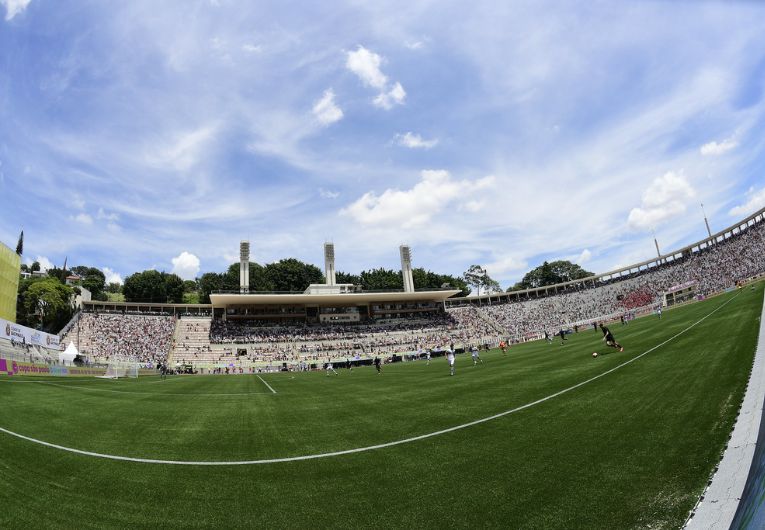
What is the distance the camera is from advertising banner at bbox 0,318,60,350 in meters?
33.9

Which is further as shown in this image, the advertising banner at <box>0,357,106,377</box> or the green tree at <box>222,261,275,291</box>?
the green tree at <box>222,261,275,291</box>

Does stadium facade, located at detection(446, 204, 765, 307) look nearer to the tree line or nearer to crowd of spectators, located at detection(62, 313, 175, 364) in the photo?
the tree line

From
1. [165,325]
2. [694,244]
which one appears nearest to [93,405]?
[165,325]

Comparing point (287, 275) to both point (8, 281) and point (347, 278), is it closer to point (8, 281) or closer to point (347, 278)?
point (347, 278)

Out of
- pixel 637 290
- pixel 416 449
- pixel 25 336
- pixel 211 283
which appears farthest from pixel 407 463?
pixel 211 283

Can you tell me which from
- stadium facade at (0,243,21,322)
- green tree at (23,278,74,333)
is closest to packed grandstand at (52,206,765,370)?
stadium facade at (0,243,21,322)

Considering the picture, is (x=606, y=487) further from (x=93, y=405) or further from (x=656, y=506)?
(x=93, y=405)

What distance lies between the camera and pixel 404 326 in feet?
241

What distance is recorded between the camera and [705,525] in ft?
11.8

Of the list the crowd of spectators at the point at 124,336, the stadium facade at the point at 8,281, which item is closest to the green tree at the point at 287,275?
the crowd of spectators at the point at 124,336

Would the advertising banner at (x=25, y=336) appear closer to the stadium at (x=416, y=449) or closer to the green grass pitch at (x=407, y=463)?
the stadium at (x=416, y=449)

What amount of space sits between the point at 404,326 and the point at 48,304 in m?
63.7

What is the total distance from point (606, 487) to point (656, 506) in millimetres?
623

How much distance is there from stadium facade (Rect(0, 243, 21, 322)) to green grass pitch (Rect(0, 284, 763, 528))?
51.9 meters
